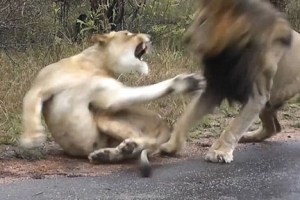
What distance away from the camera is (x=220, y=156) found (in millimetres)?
5156

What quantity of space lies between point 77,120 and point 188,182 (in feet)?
3.03

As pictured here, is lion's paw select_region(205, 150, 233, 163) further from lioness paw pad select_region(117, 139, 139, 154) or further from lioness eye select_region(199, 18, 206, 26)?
lioness eye select_region(199, 18, 206, 26)

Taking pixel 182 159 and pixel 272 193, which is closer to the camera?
pixel 272 193

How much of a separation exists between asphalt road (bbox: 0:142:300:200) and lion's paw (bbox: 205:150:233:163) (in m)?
0.06

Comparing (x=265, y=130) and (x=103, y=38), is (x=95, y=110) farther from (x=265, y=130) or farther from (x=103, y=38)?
(x=265, y=130)

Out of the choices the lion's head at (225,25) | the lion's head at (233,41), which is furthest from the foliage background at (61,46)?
the lion's head at (225,25)

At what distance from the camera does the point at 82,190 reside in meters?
4.32

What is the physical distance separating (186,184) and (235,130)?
2.84 ft

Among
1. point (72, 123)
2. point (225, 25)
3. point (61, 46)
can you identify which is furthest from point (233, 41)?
point (61, 46)

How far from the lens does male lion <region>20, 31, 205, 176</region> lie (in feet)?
16.3

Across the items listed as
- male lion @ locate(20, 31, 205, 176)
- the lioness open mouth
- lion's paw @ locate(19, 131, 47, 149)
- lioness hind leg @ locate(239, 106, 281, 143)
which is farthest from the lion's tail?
lioness hind leg @ locate(239, 106, 281, 143)

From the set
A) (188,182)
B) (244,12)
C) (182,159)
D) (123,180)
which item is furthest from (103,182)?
(244,12)

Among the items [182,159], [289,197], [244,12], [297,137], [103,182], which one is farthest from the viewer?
[297,137]

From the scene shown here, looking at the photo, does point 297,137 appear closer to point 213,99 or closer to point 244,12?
point 213,99
